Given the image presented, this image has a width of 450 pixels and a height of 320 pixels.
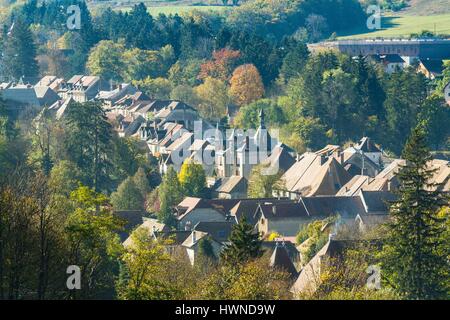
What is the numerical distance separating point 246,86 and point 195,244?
157 feet

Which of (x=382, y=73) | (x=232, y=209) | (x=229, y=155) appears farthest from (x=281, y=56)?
(x=232, y=209)

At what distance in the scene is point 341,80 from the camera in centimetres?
8875

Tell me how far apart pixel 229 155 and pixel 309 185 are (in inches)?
261

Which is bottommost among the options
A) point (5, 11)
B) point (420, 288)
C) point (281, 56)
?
point (5, 11)

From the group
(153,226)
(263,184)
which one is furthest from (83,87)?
(153,226)

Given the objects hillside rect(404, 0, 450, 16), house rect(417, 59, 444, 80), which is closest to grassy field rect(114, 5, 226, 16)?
hillside rect(404, 0, 450, 16)

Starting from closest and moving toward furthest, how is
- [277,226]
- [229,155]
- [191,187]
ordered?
[277,226] < [191,187] < [229,155]

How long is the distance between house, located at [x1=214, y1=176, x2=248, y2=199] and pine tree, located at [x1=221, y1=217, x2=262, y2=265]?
26.9 meters

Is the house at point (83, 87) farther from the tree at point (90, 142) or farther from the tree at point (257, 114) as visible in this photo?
the tree at point (90, 142)

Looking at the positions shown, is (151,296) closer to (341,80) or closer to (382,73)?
(341,80)

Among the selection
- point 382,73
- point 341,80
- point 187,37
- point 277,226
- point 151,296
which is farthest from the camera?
point 187,37

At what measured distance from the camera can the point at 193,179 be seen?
70.8m

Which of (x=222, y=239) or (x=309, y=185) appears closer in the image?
(x=222, y=239)

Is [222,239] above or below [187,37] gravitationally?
above
